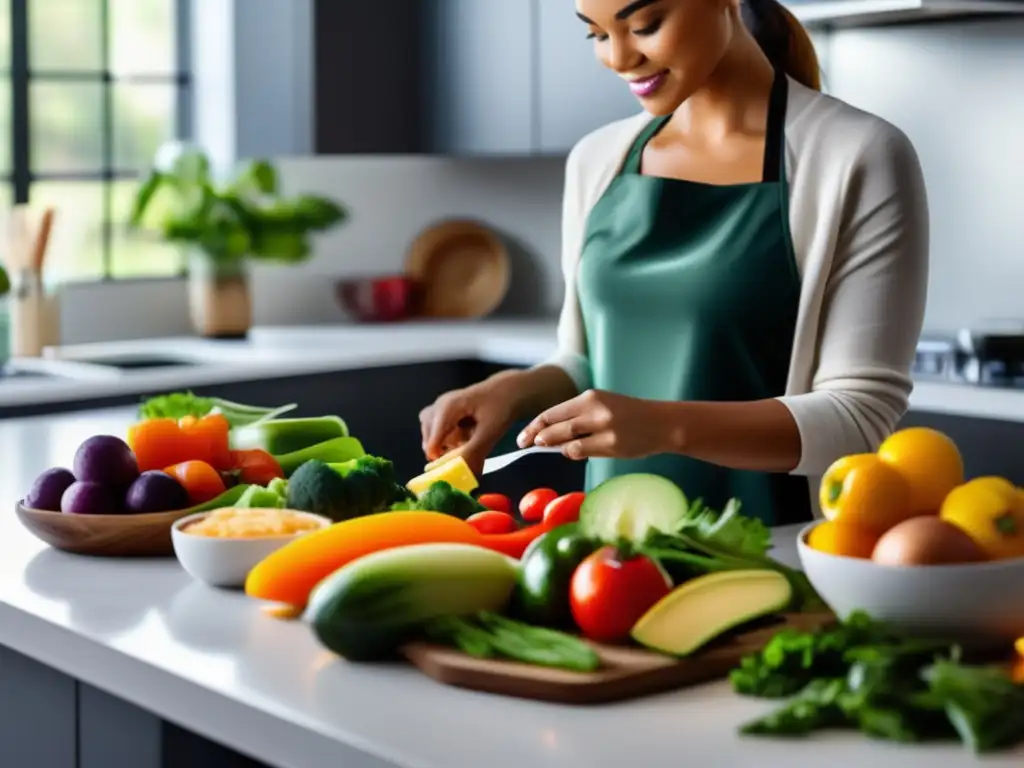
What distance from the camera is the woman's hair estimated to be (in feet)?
7.27

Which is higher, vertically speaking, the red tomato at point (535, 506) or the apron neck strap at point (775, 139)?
the apron neck strap at point (775, 139)

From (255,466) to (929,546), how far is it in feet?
2.92

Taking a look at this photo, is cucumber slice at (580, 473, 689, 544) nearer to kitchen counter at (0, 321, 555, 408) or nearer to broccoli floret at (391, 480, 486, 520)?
broccoli floret at (391, 480, 486, 520)

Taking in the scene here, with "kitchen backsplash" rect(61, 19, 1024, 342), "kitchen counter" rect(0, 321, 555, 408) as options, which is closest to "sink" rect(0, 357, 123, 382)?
"kitchen counter" rect(0, 321, 555, 408)

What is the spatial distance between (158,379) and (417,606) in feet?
7.36

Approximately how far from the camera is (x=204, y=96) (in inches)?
180

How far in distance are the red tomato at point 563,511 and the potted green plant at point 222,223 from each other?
2587 mm

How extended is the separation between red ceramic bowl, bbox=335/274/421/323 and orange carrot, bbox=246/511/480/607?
299 centimetres

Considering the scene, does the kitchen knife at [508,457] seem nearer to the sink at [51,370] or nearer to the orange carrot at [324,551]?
the orange carrot at [324,551]

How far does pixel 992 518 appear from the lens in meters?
1.25

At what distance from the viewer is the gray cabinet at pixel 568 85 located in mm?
3832

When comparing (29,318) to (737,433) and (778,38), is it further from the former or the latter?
(737,433)

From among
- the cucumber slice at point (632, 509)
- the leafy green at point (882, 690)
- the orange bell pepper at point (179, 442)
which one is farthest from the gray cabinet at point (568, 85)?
the leafy green at point (882, 690)

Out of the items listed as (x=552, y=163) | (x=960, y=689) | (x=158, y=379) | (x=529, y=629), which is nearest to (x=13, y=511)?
(x=529, y=629)
